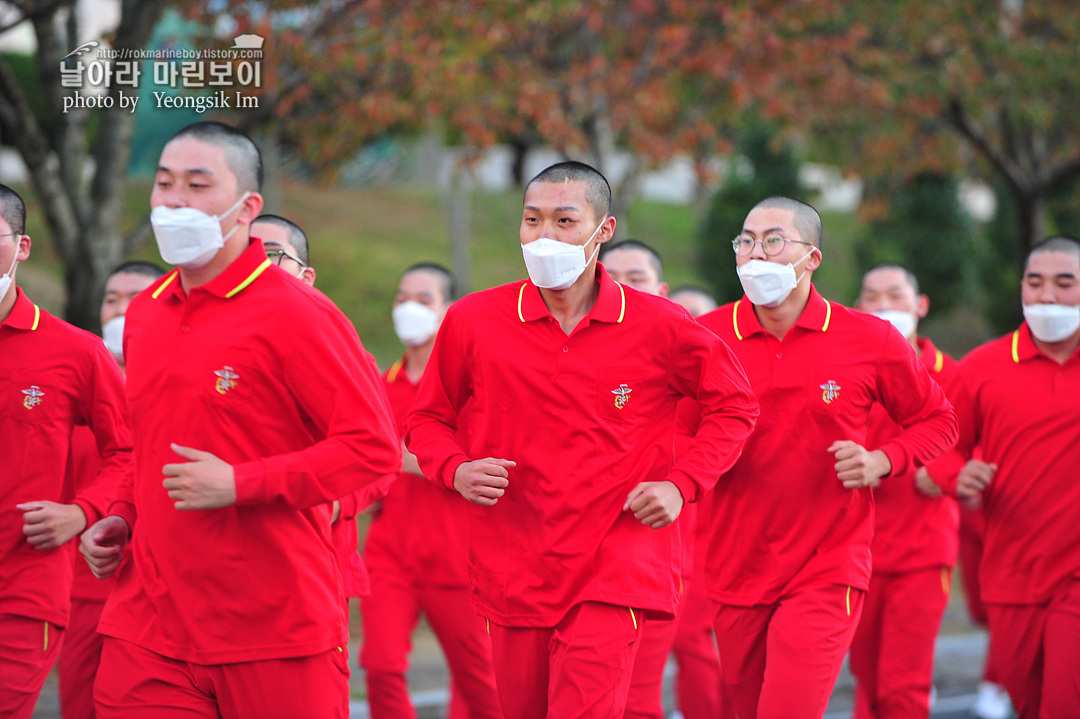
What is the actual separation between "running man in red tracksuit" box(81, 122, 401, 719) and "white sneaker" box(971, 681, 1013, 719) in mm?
5825

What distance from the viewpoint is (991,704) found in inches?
328

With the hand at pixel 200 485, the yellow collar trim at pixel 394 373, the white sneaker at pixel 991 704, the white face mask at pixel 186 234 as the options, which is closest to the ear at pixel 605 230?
the white face mask at pixel 186 234

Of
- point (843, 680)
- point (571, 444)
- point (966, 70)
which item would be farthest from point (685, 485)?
point (966, 70)

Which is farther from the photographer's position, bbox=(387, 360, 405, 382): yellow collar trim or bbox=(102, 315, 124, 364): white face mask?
bbox=(387, 360, 405, 382): yellow collar trim

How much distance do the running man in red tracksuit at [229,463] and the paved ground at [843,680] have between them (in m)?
4.46

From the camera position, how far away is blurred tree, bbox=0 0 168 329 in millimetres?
8633

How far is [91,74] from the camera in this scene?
9.28 m

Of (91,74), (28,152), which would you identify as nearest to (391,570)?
(28,152)

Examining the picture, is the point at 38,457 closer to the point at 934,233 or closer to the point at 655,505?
the point at 655,505

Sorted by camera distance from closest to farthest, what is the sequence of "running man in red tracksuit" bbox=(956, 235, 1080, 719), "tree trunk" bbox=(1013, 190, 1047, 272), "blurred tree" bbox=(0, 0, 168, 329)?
"running man in red tracksuit" bbox=(956, 235, 1080, 719) → "blurred tree" bbox=(0, 0, 168, 329) → "tree trunk" bbox=(1013, 190, 1047, 272)

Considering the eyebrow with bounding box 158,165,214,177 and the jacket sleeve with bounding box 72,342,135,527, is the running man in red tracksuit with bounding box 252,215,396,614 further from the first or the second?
the eyebrow with bounding box 158,165,214,177

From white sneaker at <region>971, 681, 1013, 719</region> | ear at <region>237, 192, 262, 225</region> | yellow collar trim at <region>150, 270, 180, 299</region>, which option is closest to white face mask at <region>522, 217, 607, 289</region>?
ear at <region>237, 192, 262, 225</region>

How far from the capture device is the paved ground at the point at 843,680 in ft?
27.5

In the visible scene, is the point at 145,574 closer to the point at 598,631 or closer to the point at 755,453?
the point at 598,631
